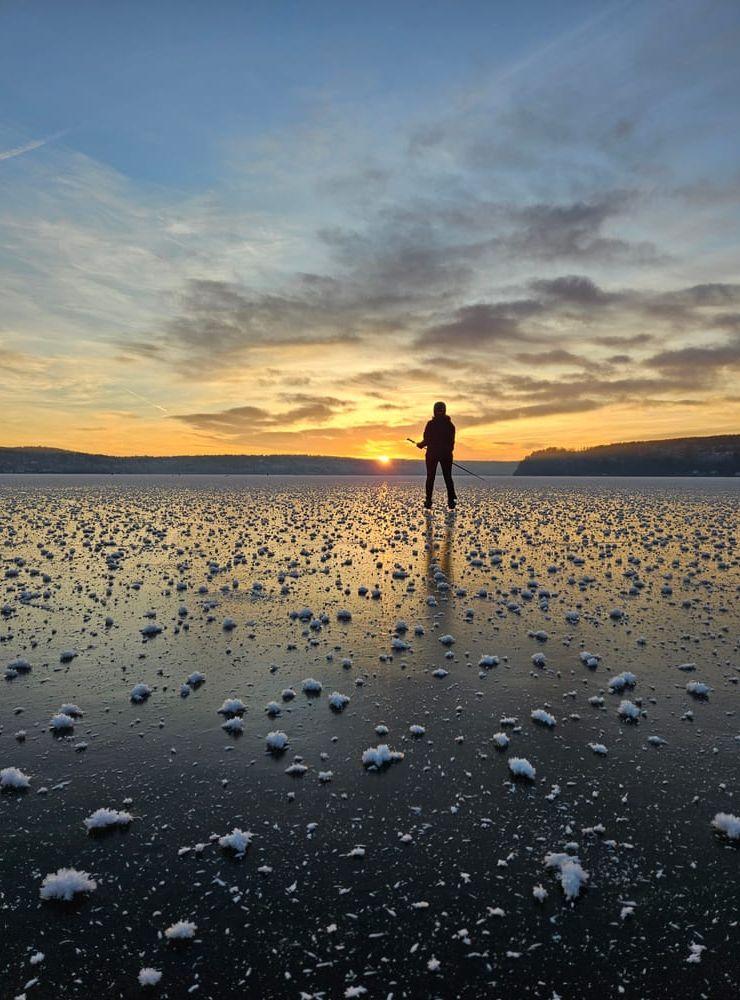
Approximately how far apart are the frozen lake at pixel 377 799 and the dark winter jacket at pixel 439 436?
1864 centimetres

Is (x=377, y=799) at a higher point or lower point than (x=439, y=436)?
lower

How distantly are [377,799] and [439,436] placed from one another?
85.9 ft

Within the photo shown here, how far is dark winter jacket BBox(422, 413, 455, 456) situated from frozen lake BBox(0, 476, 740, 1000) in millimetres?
18639

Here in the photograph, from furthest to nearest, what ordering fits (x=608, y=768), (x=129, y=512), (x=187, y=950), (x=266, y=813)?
(x=129, y=512) < (x=608, y=768) < (x=266, y=813) < (x=187, y=950)

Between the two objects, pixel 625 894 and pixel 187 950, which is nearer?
pixel 187 950

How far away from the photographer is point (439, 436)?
3022 centimetres

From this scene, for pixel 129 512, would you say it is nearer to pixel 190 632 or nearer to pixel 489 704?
pixel 190 632

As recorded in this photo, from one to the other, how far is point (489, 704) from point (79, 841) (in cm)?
465

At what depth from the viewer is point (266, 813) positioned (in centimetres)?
487

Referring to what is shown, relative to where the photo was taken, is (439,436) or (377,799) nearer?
(377,799)

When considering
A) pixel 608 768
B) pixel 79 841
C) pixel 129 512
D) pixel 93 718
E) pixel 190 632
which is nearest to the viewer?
pixel 79 841

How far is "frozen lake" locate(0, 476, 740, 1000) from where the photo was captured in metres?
3.46

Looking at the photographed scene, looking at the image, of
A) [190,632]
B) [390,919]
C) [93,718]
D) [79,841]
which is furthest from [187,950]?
[190,632]

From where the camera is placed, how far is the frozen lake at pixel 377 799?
136 inches
